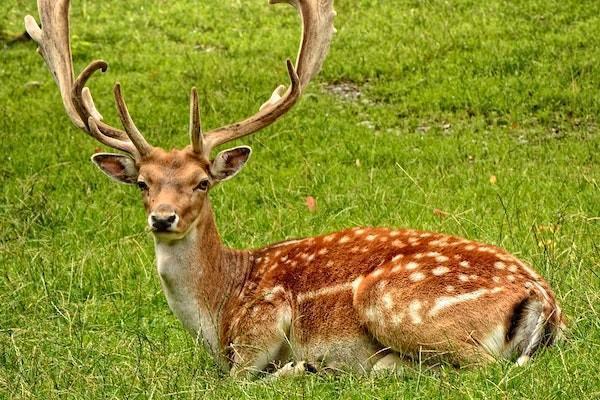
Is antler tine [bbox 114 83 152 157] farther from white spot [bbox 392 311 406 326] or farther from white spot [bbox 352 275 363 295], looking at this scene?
white spot [bbox 392 311 406 326]

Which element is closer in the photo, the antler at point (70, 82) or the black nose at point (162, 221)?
the black nose at point (162, 221)

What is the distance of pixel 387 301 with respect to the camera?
643 cm

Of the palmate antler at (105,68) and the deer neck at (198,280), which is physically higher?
the palmate antler at (105,68)

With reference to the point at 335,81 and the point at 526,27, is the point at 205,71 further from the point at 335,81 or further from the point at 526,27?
the point at 526,27

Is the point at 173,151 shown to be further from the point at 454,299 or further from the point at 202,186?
the point at 454,299

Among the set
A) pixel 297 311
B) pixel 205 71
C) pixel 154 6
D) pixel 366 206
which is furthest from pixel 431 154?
pixel 154 6

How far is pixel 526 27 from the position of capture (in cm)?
1497

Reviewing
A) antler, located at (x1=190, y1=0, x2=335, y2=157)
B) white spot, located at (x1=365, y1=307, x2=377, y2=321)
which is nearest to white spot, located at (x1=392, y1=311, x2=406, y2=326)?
white spot, located at (x1=365, y1=307, x2=377, y2=321)

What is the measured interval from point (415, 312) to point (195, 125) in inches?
58.8

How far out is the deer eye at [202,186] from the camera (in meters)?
6.88

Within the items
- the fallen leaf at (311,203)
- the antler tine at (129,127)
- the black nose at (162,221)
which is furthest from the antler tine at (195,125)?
the fallen leaf at (311,203)

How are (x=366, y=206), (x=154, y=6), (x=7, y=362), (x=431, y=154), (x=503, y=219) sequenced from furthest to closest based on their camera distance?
(x=154, y=6) < (x=431, y=154) < (x=366, y=206) < (x=503, y=219) < (x=7, y=362)

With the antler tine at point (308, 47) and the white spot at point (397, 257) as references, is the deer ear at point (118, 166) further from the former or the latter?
the white spot at point (397, 257)

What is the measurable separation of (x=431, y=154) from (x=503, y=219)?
Answer: 258 cm
